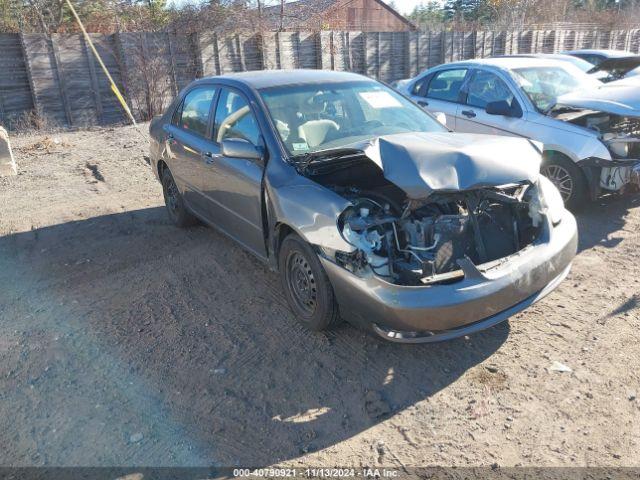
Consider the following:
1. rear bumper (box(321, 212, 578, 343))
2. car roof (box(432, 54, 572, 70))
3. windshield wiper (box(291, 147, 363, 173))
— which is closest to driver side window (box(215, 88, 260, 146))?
windshield wiper (box(291, 147, 363, 173))

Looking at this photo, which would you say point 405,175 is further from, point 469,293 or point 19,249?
point 19,249

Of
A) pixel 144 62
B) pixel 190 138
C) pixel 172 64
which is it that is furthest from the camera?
pixel 172 64

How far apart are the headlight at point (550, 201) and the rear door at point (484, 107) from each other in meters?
2.64

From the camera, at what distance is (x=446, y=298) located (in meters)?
3.02

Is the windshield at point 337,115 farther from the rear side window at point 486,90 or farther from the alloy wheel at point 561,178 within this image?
the rear side window at point 486,90

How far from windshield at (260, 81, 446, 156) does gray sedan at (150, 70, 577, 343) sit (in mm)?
13

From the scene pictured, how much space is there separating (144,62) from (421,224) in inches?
529

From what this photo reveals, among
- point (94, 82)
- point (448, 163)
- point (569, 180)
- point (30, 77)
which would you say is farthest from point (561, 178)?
point (30, 77)

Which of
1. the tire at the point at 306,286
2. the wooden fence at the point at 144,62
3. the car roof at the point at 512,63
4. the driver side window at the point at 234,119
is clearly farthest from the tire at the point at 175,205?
the wooden fence at the point at 144,62

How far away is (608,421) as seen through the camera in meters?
2.85

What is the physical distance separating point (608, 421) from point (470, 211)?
1.46 meters

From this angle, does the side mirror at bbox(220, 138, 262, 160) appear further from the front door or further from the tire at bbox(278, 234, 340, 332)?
the tire at bbox(278, 234, 340, 332)

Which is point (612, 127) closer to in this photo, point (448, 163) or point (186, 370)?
point (448, 163)

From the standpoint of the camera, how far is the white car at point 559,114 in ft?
18.6
